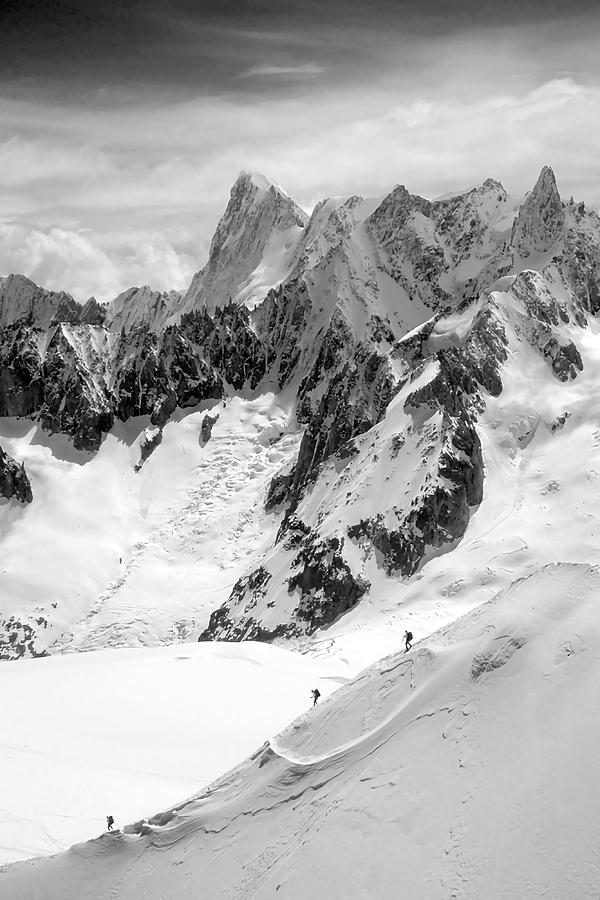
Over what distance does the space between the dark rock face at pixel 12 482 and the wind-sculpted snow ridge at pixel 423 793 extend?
569 ft

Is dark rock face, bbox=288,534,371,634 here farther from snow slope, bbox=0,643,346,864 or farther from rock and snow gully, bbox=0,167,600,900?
snow slope, bbox=0,643,346,864

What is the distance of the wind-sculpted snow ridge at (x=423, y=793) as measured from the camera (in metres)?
15.2

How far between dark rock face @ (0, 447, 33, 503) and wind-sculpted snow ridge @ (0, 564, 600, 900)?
173 metres

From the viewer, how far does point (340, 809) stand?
18.5 meters

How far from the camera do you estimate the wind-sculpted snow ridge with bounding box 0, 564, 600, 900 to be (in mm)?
15203

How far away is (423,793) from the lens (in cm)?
1745

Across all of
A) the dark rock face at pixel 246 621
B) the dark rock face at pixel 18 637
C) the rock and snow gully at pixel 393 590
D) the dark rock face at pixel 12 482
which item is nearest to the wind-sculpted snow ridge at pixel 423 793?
the rock and snow gully at pixel 393 590

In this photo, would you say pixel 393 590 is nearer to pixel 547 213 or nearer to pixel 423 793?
pixel 423 793

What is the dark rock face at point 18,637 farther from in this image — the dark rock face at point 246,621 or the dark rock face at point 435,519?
the dark rock face at point 435,519

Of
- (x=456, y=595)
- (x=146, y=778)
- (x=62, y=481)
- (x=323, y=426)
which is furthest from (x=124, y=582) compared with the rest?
(x=146, y=778)

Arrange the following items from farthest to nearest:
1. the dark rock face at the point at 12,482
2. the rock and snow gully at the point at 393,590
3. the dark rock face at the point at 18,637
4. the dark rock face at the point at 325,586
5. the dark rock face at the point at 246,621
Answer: the dark rock face at the point at 12,482
the dark rock face at the point at 18,637
the dark rock face at the point at 246,621
the dark rock face at the point at 325,586
the rock and snow gully at the point at 393,590

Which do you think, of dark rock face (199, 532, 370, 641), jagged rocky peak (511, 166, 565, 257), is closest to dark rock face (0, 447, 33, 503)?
dark rock face (199, 532, 370, 641)

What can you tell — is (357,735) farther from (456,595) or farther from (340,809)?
A: (456,595)

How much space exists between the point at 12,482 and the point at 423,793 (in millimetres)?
183079
